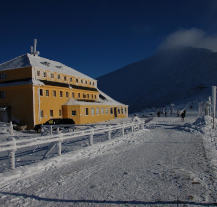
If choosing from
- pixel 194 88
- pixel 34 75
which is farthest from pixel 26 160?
pixel 194 88

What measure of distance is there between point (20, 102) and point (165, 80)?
137241 mm

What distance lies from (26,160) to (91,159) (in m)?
2.83

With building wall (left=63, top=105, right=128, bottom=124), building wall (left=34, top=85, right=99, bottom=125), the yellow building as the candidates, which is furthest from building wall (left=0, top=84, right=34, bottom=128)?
building wall (left=63, top=105, right=128, bottom=124)

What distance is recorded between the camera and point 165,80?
157 m

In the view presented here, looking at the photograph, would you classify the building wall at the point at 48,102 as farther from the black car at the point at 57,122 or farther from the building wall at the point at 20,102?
the black car at the point at 57,122

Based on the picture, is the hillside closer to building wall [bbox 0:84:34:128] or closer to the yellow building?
the yellow building

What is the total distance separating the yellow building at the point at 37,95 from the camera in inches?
1164

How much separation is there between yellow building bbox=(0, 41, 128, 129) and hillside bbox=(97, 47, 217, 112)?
90.4 meters

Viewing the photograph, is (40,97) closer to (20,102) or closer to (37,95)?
(37,95)

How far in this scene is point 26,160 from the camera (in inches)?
374

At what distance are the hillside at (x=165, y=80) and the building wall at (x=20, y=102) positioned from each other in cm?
9659

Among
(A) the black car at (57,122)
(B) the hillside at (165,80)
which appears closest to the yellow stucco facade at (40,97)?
(A) the black car at (57,122)

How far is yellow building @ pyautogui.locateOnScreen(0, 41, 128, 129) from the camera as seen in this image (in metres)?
29.6

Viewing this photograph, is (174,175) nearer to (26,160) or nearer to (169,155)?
(169,155)
